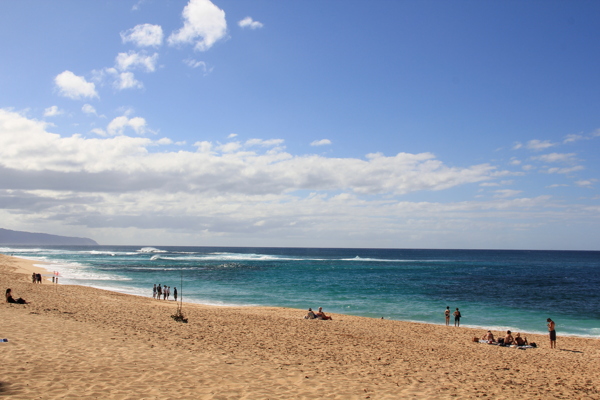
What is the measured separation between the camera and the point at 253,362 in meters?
10.7

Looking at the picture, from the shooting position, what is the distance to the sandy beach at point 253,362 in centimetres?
817

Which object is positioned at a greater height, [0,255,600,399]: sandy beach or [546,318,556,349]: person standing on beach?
[0,255,600,399]: sandy beach

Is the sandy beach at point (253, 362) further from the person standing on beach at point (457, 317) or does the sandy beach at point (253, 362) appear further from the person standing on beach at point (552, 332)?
the person standing on beach at point (457, 317)

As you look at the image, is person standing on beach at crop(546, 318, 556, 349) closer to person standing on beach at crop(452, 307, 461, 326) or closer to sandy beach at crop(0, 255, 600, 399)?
sandy beach at crop(0, 255, 600, 399)

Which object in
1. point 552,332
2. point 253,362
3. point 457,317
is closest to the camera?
point 253,362

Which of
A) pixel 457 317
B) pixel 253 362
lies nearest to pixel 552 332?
pixel 457 317

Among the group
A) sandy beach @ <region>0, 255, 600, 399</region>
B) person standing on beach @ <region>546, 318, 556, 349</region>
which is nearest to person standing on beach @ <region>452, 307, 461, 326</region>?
sandy beach @ <region>0, 255, 600, 399</region>

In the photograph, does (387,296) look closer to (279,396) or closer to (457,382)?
(457,382)

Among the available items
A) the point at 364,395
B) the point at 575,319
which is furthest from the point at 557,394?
the point at 575,319

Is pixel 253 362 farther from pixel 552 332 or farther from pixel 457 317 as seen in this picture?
pixel 457 317

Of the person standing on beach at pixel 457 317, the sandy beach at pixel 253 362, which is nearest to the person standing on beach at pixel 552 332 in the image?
the sandy beach at pixel 253 362

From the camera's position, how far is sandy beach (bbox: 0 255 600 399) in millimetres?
8172

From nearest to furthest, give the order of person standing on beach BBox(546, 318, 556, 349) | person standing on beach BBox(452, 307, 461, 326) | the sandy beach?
the sandy beach
person standing on beach BBox(546, 318, 556, 349)
person standing on beach BBox(452, 307, 461, 326)

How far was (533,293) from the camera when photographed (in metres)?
37.9
